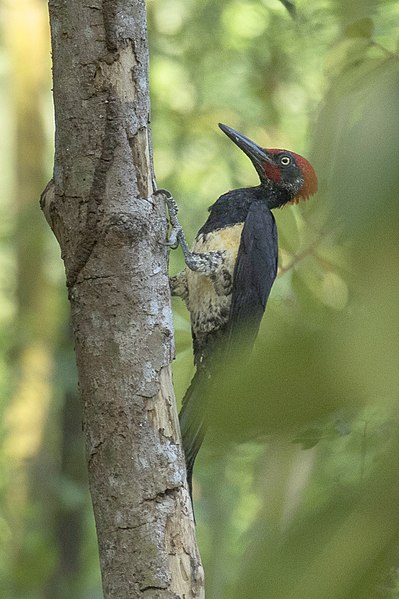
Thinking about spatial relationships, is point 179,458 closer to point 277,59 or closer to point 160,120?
point 277,59

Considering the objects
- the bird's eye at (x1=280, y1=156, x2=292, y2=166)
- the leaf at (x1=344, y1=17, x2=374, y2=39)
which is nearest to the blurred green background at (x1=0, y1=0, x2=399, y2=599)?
the leaf at (x1=344, y1=17, x2=374, y2=39)

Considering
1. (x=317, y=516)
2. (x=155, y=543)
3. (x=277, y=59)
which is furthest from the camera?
(x=277, y=59)

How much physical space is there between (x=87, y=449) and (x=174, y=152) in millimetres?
4115

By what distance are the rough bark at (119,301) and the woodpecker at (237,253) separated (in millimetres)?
891

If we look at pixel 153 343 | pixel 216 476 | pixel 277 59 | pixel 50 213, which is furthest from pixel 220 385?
pixel 216 476

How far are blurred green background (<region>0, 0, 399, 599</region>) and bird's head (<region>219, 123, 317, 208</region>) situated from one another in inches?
14.6

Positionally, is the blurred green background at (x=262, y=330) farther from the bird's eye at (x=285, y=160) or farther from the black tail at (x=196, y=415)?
the bird's eye at (x=285, y=160)

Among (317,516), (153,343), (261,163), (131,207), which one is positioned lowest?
(317,516)

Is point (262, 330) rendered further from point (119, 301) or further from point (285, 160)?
point (285, 160)

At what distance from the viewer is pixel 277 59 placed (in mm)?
4777

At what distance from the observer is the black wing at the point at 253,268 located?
8.95 feet

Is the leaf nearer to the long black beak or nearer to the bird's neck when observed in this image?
the long black beak

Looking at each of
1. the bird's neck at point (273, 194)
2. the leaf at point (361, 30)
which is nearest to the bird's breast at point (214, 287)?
the bird's neck at point (273, 194)

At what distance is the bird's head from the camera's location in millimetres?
3309
